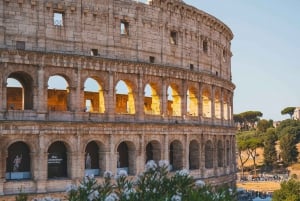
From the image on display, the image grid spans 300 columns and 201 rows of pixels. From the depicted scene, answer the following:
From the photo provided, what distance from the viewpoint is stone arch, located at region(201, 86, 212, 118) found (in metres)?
30.6

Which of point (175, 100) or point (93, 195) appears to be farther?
point (175, 100)

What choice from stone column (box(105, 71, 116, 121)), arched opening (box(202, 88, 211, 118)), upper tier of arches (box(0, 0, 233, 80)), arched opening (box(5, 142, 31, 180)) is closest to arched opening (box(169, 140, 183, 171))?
arched opening (box(202, 88, 211, 118))

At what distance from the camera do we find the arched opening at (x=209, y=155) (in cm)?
3041

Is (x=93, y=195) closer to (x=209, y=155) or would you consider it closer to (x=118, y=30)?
(x=118, y=30)

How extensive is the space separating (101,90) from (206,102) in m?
9.23

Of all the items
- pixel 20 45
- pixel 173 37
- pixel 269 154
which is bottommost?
pixel 269 154

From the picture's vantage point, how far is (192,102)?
29.8 metres

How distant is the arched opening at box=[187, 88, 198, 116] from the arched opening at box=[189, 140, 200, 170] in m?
1.80

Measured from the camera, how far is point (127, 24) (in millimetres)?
25156

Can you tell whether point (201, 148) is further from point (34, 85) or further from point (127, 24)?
point (34, 85)

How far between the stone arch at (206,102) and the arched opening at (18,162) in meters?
12.2

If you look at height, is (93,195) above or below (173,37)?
below

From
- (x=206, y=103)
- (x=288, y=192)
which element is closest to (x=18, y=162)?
(x=206, y=103)

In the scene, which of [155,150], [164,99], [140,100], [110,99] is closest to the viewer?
[110,99]
